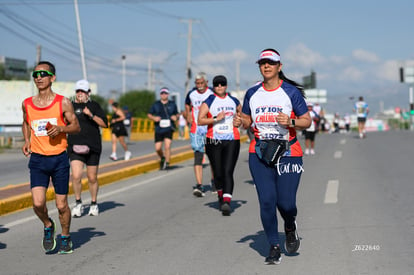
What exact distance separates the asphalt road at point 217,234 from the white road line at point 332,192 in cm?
2

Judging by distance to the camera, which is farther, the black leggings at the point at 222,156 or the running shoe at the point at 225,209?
the black leggings at the point at 222,156

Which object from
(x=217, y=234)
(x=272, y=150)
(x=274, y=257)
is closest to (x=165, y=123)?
(x=217, y=234)

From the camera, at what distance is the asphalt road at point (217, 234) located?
230 inches

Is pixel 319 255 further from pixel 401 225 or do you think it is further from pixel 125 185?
pixel 125 185

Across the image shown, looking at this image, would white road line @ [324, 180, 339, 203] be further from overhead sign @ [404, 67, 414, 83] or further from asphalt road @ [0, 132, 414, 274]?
overhead sign @ [404, 67, 414, 83]

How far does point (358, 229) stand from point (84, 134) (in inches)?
150

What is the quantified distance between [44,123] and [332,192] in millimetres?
5933

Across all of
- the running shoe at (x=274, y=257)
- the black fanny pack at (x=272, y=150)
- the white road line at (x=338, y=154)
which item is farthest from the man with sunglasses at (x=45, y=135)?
the white road line at (x=338, y=154)

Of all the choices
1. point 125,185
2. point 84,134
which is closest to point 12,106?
point 125,185

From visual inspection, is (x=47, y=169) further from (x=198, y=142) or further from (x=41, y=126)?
(x=198, y=142)

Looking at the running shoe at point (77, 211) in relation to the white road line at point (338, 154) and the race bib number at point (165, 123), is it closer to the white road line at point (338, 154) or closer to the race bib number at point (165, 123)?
the race bib number at point (165, 123)

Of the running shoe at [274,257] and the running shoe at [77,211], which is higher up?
the running shoe at [274,257]

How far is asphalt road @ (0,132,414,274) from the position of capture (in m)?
5.85

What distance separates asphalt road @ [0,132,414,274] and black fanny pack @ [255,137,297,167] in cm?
91
